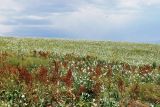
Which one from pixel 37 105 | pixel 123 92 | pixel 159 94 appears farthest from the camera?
pixel 159 94

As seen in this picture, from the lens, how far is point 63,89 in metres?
16.3

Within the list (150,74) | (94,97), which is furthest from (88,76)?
Result: (150,74)

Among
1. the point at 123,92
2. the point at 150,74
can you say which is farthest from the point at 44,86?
the point at 150,74

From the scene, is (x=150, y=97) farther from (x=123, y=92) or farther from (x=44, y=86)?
(x=44, y=86)

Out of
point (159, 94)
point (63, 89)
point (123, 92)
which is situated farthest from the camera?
point (159, 94)

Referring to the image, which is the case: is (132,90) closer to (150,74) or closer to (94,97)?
(94,97)

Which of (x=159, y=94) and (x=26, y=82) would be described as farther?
(x=159, y=94)

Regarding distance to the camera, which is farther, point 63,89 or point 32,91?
point 63,89

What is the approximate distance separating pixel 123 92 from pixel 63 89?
2.62 meters

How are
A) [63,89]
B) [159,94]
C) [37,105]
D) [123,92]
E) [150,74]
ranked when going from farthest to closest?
[150,74] < [159,94] < [123,92] < [63,89] < [37,105]

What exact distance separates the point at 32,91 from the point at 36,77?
5.25ft

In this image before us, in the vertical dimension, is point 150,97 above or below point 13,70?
below

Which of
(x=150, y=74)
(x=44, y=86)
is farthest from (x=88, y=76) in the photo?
(x=150, y=74)

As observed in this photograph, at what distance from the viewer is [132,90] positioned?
1811 centimetres
